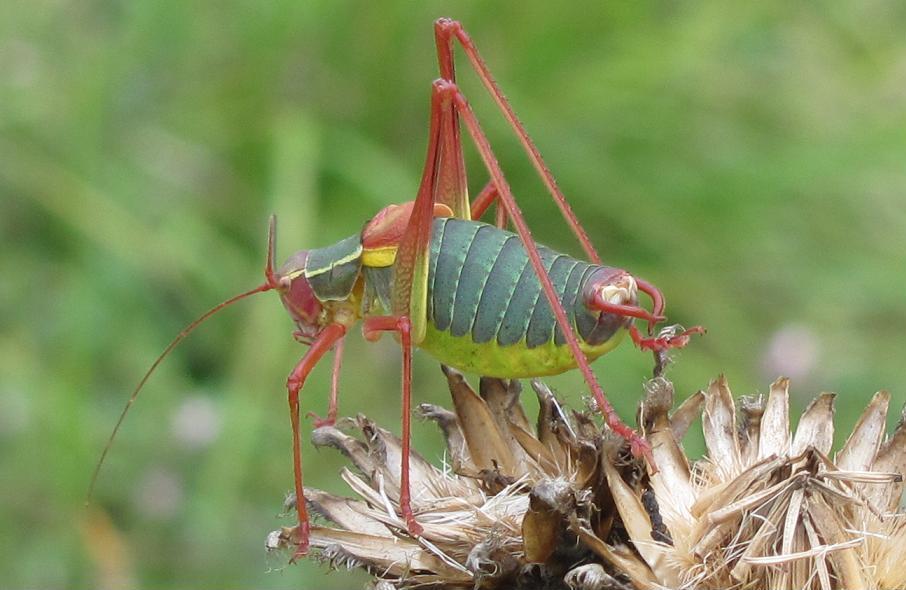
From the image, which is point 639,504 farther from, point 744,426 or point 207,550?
point 207,550

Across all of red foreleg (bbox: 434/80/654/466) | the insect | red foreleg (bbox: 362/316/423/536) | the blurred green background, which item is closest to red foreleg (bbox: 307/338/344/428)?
the insect

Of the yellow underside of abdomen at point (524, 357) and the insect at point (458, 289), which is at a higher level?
the insect at point (458, 289)

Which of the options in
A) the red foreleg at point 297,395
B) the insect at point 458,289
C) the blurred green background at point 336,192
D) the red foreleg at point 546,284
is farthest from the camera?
the blurred green background at point 336,192

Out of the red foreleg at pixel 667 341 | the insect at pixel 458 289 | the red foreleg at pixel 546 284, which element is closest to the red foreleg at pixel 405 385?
the insect at pixel 458 289

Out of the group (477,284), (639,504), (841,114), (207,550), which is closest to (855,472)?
(639,504)

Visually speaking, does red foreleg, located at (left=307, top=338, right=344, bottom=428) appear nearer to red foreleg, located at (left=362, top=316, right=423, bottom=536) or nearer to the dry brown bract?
red foreleg, located at (left=362, top=316, right=423, bottom=536)

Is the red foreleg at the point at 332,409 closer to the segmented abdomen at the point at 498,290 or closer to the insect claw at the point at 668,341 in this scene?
the segmented abdomen at the point at 498,290
